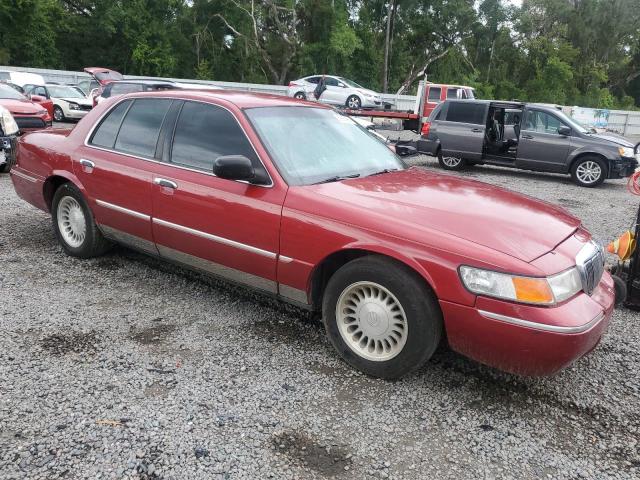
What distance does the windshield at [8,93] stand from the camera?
1184 cm

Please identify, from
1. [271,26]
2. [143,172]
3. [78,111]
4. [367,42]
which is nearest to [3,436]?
[143,172]

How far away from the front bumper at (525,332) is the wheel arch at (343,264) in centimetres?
22

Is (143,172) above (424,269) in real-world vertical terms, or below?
above

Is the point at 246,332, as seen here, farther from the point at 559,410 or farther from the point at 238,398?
the point at 559,410

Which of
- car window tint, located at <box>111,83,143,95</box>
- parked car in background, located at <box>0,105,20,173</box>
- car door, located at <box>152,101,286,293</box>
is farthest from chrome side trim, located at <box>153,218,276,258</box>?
car window tint, located at <box>111,83,143,95</box>

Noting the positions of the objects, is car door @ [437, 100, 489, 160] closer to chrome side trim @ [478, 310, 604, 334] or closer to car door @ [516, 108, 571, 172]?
car door @ [516, 108, 571, 172]

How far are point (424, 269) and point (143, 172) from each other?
93.2 inches

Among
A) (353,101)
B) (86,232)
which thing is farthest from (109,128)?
(353,101)

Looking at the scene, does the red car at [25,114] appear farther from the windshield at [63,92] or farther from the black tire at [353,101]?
the black tire at [353,101]

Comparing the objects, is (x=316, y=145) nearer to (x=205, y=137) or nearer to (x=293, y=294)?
(x=205, y=137)

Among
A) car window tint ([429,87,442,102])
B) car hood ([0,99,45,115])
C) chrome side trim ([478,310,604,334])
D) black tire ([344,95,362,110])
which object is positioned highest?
car window tint ([429,87,442,102])

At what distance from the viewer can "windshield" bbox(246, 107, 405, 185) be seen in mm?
3523

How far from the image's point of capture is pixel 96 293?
4172 mm

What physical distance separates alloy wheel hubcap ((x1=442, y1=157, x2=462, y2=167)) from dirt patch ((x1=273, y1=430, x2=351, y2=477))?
11326mm
